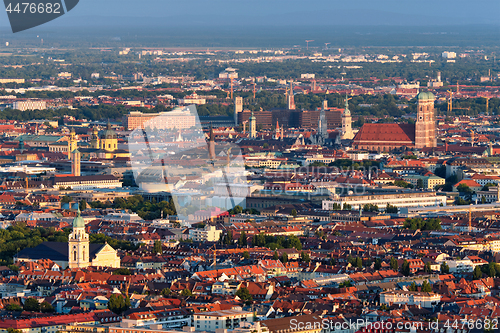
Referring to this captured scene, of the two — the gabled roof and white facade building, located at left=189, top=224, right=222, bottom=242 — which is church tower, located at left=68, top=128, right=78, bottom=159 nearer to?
white facade building, located at left=189, top=224, right=222, bottom=242

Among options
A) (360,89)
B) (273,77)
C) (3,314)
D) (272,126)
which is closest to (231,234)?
(3,314)

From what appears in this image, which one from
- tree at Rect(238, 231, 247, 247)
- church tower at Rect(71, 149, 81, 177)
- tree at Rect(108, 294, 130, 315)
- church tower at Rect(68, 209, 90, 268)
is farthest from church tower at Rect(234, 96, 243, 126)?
tree at Rect(108, 294, 130, 315)

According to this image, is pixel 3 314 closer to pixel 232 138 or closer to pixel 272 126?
pixel 232 138

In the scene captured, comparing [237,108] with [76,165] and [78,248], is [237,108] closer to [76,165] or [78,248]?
[76,165]

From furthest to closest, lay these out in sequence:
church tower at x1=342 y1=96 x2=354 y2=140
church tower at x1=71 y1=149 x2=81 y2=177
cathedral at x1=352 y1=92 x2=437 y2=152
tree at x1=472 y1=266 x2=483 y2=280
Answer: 1. church tower at x1=342 y1=96 x2=354 y2=140
2. cathedral at x1=352 y1=92 x2=437 y2=152
3. church tower at x1=71 y1=149 x2=81 y2=177
4. tree at x1=472 y1=266 x2=483 y2=280

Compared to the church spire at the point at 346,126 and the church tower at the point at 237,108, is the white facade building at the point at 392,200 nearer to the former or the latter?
the church spire at the point at 346,126

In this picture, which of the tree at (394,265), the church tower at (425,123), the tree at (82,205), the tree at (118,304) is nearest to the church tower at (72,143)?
the church tower at (425,123)

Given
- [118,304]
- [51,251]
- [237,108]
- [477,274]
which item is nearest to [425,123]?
[237,108]
